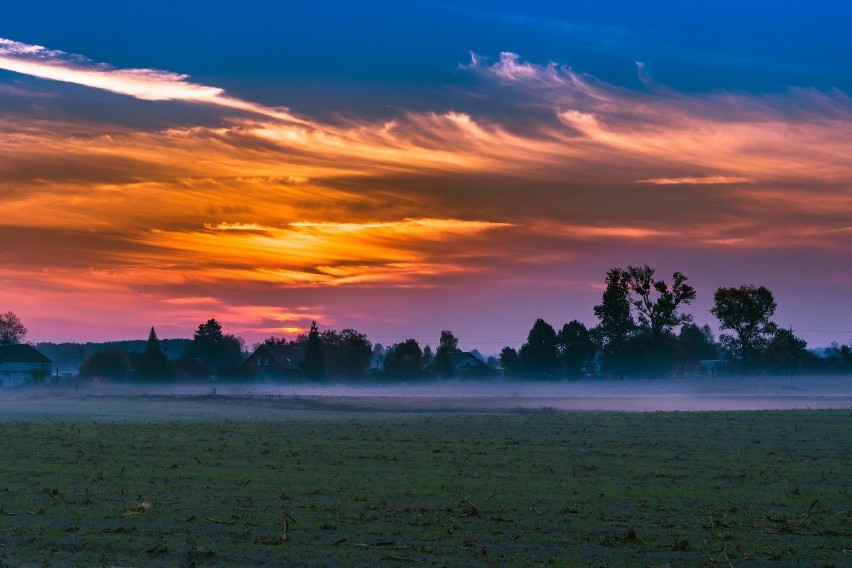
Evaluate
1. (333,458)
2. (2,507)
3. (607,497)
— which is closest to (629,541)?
(607,497)

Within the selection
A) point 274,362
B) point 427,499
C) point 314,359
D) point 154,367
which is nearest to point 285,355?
point 274,362

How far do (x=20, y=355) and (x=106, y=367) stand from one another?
11192mm

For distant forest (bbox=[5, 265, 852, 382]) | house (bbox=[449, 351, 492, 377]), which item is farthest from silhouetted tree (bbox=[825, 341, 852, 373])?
house (bbox=[449, 351, 492, 377])

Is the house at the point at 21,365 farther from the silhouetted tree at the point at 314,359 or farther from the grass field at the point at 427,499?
the grass field at the point at 427,499

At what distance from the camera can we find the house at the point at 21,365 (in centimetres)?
12156

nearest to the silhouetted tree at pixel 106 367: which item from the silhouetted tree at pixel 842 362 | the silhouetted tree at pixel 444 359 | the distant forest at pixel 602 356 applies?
the distant forest at pixel 602 356

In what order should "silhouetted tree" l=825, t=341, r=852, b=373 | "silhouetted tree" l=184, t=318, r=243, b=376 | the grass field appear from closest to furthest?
the grass field → "silhouetted tree" l=825, t=341, r=852, b=373 → "silhouetted tree" l=184, t=318, r=243, b=376

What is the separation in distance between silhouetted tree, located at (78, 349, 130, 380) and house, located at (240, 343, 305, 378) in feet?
47.8

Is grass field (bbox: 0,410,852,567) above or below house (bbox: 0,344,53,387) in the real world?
below

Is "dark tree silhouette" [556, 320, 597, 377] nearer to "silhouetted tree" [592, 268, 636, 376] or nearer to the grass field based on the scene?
"silhouetted tree" [592, 268, 636, 376]

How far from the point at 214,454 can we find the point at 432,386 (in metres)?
92.6

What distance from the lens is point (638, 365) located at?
11862 centimetres

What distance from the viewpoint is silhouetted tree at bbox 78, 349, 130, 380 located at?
123500 mm

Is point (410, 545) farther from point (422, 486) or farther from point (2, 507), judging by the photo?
point (2, 507)
